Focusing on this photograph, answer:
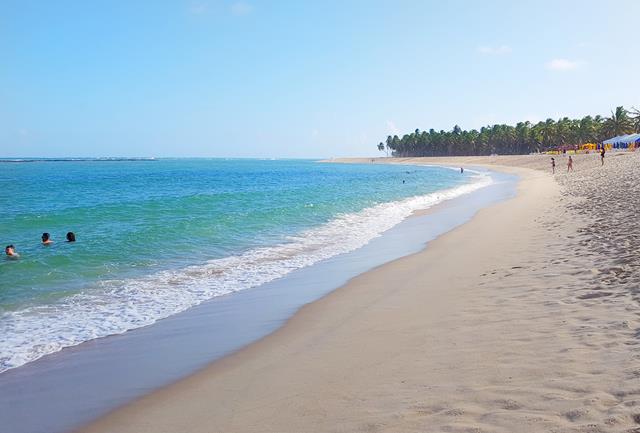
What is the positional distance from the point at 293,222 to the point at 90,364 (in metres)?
15.3

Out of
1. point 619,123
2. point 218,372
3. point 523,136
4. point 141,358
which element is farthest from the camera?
point 523,136

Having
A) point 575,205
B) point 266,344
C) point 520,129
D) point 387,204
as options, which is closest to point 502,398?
point 266,344

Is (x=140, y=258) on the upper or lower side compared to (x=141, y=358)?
upper

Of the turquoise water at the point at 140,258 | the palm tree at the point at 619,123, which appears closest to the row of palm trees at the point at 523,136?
the palm tree at the point at 619,123

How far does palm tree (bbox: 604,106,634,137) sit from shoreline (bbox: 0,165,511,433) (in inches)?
3945

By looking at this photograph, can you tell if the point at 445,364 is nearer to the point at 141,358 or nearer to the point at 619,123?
the point at 141,358

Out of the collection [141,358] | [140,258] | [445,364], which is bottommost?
[141,358]

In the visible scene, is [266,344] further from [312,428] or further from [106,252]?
[106,252]

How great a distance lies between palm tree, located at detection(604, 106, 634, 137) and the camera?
297 feet

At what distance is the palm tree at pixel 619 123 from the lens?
90.6 m

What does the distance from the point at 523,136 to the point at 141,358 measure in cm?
13472

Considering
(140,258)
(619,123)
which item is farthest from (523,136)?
(140,258)

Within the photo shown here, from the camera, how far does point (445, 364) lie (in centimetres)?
498

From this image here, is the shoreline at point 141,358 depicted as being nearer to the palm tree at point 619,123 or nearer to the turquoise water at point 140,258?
the turquoise water at point 140,258
